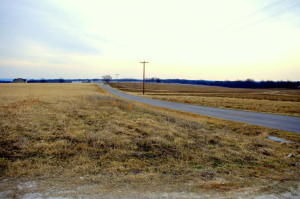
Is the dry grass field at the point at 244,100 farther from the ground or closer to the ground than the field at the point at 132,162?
farther from the ground

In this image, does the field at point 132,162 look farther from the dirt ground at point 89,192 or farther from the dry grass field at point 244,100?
the dry grass field at point 244,100

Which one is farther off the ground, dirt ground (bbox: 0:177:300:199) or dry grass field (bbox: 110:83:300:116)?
dry grass field (bbox: 110:83:300:116)

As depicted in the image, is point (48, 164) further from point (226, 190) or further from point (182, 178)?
point (226, 190)

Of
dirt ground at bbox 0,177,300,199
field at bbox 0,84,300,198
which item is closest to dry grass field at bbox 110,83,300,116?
field at bbox 0,84,300,198

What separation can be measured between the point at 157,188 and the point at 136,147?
9.96 feet

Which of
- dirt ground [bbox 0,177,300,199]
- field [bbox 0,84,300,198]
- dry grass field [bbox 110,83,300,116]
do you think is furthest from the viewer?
dry grass field [bbox 110,83,300,116]

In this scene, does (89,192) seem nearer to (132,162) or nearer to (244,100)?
(132,162)

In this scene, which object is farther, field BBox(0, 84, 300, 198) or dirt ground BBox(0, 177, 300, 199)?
field BBox(0, 84, 300, 198)

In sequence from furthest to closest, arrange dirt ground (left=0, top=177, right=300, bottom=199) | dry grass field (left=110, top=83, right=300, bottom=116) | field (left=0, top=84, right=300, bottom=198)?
dry grass field (left=110, top=83, right=300, bottom=116)
field (left=0, top=84, right=300, bottom=198)
dirt ground (left=0, top=177, right=300, bottom=199)

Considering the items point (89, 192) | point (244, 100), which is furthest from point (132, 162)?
point (244, 100)

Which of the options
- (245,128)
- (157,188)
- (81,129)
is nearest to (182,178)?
(157,188)

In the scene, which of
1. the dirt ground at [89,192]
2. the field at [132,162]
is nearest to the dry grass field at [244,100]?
the field at [132,162]

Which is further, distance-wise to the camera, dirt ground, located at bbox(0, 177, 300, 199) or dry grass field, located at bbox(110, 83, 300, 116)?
dry grass field, located at bbox(110, 83, 300, 116)

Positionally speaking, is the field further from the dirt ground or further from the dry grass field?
the dry grass field
